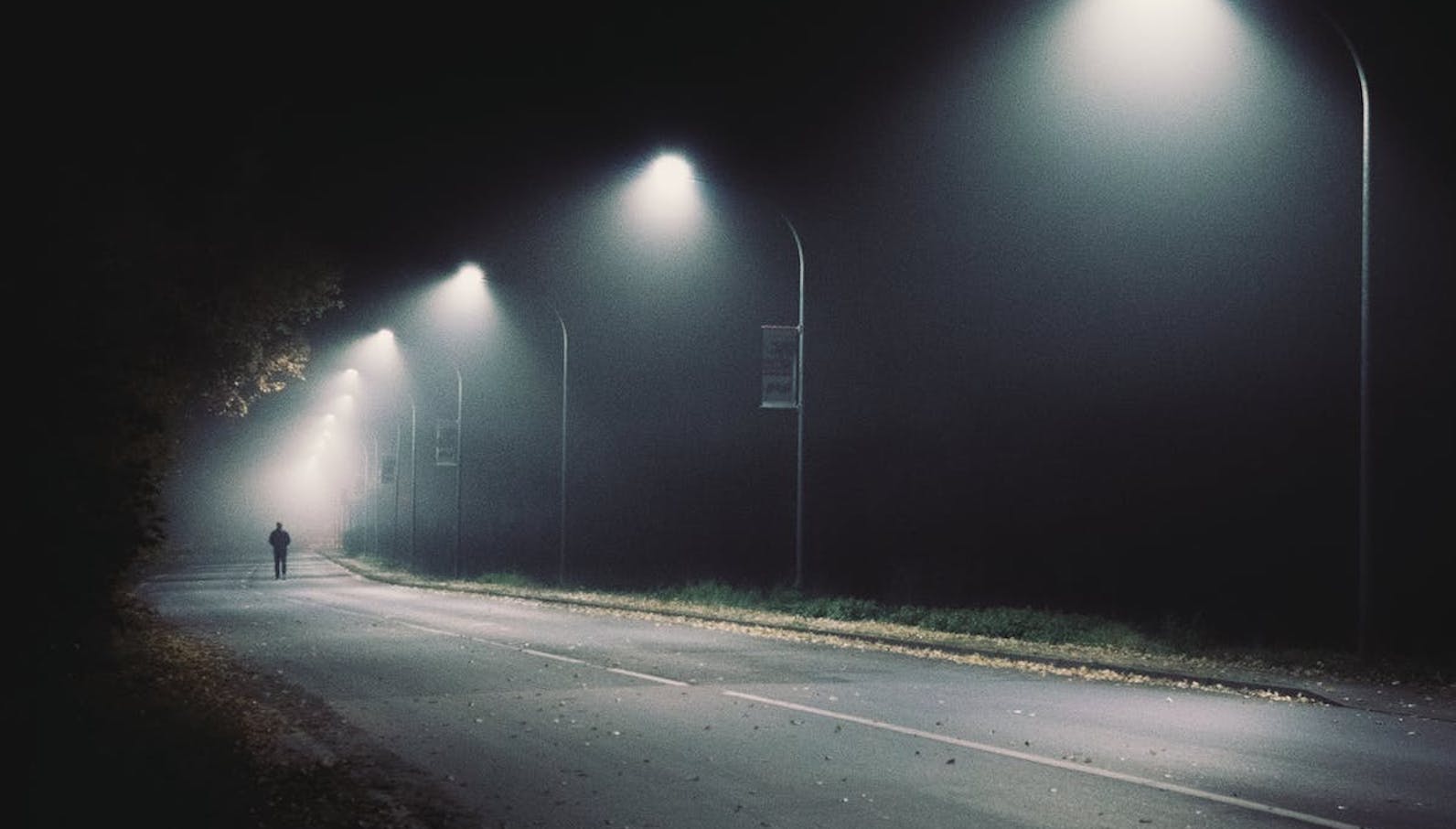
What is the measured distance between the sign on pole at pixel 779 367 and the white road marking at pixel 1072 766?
12631mm

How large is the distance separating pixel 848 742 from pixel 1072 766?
1.99 metres

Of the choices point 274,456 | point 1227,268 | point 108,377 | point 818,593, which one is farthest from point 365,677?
point 274,456

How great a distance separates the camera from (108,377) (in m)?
11.1

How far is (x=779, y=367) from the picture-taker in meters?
27.3

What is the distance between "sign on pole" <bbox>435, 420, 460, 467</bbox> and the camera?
4984cm

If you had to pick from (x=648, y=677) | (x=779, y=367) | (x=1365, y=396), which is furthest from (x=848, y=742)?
(x=779, y=367)

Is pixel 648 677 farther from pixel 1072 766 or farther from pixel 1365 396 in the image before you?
pixel 1365 396

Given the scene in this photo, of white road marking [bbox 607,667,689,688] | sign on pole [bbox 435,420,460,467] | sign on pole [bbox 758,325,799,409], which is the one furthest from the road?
sign on pole [bbox 435,420,460,467]

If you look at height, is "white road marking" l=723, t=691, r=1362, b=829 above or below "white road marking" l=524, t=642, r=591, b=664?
above

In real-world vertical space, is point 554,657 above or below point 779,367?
below

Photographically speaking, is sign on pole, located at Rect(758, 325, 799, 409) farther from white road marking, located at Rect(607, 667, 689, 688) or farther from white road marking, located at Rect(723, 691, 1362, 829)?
white road marking, located at Rect(723, 691, 1362, 829)

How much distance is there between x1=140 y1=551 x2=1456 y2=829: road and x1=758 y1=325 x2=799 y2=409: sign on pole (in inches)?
257

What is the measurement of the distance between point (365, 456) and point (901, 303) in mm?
43209

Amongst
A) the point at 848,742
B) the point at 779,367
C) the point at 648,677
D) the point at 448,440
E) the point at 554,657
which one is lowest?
the point at 554,657
